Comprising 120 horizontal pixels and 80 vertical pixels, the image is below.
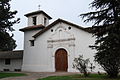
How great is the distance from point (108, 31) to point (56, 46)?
1121 centimetres

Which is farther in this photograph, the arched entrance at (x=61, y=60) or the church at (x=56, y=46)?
the arched entrance at (x=61, y=60)

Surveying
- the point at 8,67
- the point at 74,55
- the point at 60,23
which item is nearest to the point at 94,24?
the point at 74,55

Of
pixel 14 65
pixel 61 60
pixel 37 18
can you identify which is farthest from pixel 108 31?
pixel 14 65

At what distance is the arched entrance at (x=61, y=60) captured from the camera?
21.2 meters

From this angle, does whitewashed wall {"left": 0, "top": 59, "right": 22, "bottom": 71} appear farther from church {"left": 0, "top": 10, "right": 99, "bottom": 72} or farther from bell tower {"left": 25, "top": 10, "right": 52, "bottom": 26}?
bell tower {"left": 25, "top": 10, "right": 52, "bottom": 26}

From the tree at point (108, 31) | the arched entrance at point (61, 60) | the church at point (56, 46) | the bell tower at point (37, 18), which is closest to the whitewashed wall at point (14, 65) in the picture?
the church at point (56, 46)

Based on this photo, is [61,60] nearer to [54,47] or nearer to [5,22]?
[54,47]

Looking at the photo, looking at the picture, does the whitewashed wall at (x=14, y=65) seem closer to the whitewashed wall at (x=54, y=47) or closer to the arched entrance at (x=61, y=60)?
the whitewashed wall at (x=54, y=47)

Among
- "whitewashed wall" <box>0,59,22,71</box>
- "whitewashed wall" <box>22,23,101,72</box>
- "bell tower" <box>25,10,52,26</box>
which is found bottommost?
"whitewashed wall" <box>0,59,22,71</box>

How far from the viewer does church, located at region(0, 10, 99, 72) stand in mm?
20688

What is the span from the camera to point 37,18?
26328 mm

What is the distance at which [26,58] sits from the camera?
2450 centimetres

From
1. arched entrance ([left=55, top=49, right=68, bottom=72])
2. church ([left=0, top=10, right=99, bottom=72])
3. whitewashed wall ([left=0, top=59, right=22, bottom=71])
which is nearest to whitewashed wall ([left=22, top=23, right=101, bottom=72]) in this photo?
church ([left=0, top=10, right=99, bottom=72])

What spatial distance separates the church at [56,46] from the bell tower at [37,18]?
92 cm
